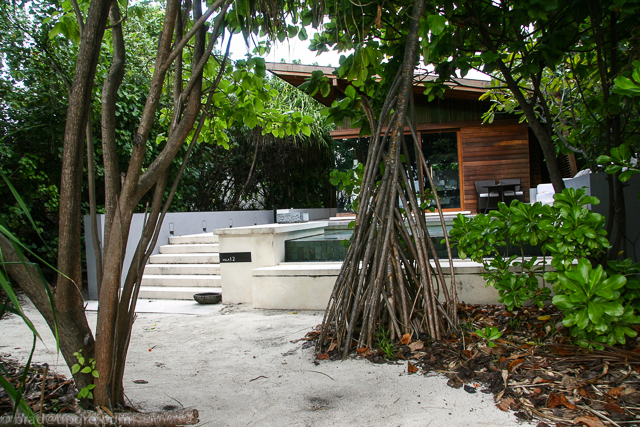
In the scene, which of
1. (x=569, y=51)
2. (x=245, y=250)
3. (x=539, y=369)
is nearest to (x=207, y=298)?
(x=245, y=250)

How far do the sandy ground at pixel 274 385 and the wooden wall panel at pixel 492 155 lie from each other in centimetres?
810

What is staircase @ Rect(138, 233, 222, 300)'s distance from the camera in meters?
5.61

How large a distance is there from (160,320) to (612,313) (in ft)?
12.7

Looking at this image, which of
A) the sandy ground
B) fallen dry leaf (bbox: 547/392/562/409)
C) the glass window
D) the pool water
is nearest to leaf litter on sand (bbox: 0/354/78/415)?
the sandy ground

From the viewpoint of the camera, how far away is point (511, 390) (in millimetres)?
2018

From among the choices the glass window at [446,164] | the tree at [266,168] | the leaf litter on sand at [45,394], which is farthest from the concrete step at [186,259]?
the glass window at [446,164]

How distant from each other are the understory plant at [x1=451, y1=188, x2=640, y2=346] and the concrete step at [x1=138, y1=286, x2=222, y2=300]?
12.7ft

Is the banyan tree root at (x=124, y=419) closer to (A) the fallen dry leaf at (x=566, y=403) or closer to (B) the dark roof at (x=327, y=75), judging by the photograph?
(A) the fallen dry leaf at (x=566, y=403)

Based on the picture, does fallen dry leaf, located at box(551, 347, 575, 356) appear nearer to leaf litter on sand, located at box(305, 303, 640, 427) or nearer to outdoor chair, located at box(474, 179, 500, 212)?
leaf litter on sand, located at box(305, 303, 640, 427)

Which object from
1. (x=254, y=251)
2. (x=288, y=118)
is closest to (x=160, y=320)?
(x=254, y=251)

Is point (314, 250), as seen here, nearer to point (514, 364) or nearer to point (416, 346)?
point (416, 346)

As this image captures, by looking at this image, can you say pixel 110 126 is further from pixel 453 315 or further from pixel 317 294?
pixel 317 294

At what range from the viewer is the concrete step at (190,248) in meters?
6.49

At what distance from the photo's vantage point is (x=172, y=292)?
5.54 metres
